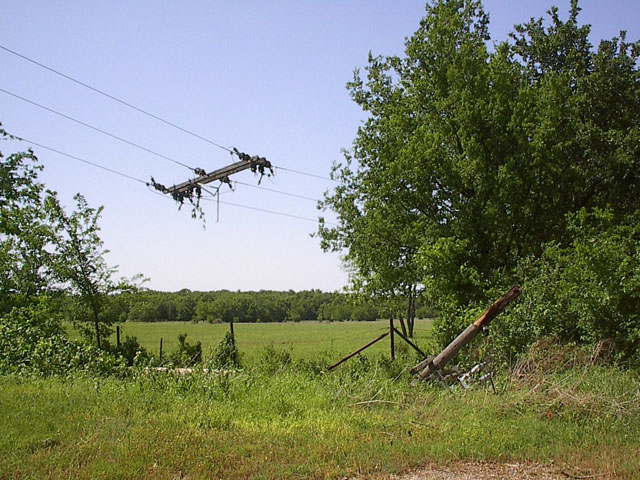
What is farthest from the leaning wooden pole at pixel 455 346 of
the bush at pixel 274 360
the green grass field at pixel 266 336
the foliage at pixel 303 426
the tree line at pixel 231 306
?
the green grass field at pixel 266 336

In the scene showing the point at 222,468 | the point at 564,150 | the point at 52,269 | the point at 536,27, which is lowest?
the point at 222,468

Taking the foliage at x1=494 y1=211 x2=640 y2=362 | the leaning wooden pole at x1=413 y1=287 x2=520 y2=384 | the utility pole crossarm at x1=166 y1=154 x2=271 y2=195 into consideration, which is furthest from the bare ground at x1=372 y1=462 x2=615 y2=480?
the utility pole crossarm at x1=166 y1=154 x2=271 y2=195

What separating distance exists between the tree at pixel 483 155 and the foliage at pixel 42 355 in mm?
10205

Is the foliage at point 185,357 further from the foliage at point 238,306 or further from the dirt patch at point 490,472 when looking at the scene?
the dirt patch at point 490,472

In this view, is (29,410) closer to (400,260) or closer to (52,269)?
(52,269)

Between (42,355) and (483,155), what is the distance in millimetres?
14434

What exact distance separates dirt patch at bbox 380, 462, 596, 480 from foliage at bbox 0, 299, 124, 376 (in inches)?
304

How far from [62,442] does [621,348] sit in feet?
38.8

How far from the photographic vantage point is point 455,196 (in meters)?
19.1

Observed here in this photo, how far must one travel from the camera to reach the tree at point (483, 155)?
714 inches

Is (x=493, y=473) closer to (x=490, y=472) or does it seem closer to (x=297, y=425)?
(x=490, y=472)

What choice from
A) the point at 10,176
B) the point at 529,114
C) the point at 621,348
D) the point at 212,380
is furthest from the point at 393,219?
the point at 10,176

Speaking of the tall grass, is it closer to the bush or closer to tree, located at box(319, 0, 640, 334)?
the bush

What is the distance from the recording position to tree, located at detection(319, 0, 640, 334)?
1814cm
